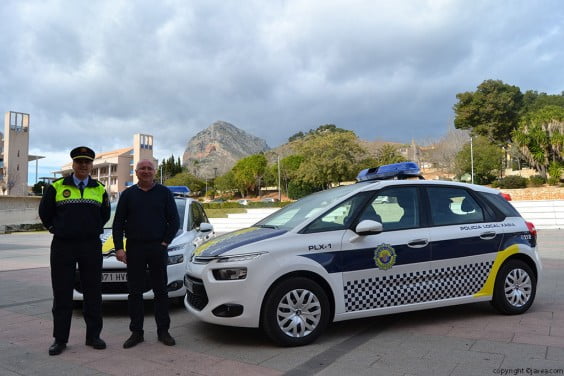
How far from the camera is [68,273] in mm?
4523

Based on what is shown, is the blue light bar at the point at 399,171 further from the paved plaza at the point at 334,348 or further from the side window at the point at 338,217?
the paved plaza at the point at 334,348

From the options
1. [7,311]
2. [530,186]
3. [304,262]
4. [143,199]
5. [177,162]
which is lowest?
[7,311]

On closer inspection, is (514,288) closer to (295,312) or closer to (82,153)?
(295,312)

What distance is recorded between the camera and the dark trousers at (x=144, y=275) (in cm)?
467

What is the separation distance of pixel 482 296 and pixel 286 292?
2504 mm

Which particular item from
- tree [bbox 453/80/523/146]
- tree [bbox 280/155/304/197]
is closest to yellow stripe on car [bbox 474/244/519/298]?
tree [bbox 453/80/523/146]

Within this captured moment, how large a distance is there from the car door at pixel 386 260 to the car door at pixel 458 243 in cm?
17

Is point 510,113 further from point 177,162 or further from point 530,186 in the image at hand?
point 177,162

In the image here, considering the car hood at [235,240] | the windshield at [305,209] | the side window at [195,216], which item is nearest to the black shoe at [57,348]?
the car hood at [235,240]

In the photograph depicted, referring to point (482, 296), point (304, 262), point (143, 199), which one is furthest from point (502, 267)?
point (143, 199)

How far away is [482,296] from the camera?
5.43 meters

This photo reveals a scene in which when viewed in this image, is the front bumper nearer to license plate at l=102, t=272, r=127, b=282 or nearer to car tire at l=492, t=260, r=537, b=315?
license plate at l=102, t=272, r=127, b=282

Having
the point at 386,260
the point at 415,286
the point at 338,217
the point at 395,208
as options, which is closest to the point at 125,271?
the point at 338,217

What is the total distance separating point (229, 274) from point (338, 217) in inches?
51.9
